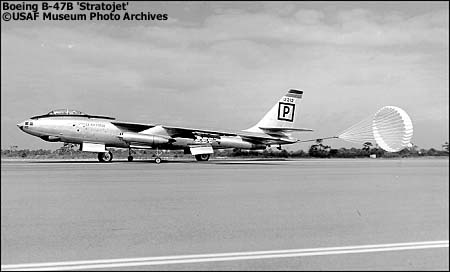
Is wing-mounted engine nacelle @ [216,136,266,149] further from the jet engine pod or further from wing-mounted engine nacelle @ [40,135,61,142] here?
wing-mounted engine nacelle @ [40,135,61,142]

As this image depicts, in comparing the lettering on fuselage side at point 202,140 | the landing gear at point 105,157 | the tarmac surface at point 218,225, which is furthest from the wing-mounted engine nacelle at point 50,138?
the tarmac surface at point 218,225

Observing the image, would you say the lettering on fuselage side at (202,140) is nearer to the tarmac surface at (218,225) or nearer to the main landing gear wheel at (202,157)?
the main landing gear wheel at (202,157)

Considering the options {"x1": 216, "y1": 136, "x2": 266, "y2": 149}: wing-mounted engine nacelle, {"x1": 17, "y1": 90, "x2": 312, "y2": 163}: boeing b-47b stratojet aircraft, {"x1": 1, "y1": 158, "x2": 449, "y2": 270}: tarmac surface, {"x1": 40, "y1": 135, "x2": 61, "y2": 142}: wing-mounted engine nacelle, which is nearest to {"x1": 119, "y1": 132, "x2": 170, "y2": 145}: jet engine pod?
{"x1": 17, "y1": 90, "x2": 312, "y2": 163}: boeing b-47b stratojet aircraft

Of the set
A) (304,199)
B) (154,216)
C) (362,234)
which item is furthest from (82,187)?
(362,234)

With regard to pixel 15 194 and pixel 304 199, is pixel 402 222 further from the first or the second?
pixel 15 194

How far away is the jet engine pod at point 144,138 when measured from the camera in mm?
28266

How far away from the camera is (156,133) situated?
3045 centimetres

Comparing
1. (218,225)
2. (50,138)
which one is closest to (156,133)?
(50,138)

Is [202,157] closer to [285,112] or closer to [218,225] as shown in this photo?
[285,112]

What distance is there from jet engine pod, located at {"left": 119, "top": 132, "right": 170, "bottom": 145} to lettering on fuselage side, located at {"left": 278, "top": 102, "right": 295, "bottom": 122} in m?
10.8

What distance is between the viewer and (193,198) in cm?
913

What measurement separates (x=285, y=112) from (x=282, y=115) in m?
0.41

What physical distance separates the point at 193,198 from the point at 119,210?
6.15 ft

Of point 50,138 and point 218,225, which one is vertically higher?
point 50,138
